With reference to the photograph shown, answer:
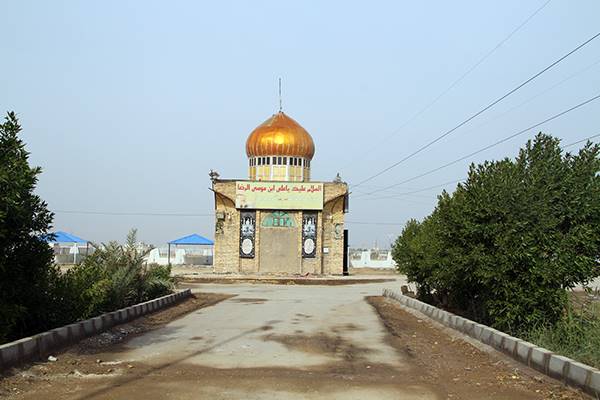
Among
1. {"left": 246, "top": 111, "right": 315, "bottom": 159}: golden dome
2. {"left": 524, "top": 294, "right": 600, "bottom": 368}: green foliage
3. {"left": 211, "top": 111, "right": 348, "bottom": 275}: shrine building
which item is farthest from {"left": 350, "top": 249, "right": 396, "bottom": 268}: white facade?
{"left": 524, "top": 294, "right": 600, "bottom": 368}: green foliage

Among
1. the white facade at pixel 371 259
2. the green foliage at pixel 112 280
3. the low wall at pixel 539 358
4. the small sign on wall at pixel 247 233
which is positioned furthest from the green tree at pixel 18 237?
the white facade at pixel 371 259

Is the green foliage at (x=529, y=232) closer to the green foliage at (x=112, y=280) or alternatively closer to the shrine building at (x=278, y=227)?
the green foliage at (x=112, y=280)

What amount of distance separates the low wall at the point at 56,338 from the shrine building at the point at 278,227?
86.8ft

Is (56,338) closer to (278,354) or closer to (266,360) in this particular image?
(266,360)

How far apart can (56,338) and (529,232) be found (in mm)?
7785

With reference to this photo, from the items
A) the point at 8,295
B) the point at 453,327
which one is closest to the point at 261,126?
the point at 453,327

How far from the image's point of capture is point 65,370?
8305mm

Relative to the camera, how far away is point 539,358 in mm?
8266

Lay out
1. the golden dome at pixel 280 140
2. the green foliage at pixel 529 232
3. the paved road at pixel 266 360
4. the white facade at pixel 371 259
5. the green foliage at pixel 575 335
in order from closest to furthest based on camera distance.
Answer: the paved road at pixel 266 360
the green foliage at pixel 575 335
the green foliage at pixel 529 232
the golden dome at pixel 280 140
the white facade at pixel 371 259

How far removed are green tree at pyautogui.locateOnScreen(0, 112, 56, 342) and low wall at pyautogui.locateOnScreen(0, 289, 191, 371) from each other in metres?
0.29

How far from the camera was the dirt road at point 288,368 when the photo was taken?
714cm

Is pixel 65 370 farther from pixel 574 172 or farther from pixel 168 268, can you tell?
pixel 168 268

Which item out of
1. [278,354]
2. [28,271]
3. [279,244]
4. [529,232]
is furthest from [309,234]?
[28,271]

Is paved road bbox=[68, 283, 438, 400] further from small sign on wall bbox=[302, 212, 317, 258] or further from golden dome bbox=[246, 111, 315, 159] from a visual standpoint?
golden dome bbox=[246, 111, 315, 159]
